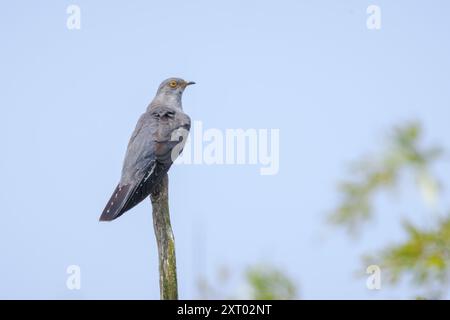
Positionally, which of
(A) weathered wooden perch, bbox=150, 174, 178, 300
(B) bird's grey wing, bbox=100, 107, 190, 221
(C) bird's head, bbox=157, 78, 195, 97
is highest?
(C) bird's head, bbox=157, 78, 195, 97

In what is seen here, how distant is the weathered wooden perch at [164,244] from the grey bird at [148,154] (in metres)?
0.18

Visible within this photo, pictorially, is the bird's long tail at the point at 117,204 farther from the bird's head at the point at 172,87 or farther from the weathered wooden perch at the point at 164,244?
the bird's head at the point at 172,87

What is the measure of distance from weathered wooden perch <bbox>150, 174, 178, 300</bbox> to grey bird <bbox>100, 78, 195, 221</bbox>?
175 mm

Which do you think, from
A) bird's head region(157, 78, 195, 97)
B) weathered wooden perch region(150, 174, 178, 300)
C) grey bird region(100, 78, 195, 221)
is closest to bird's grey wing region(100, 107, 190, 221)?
grey bird region(100, 78, 195, 221)

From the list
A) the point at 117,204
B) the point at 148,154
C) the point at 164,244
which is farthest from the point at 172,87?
the point at 164,244

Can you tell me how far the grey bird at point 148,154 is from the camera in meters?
6.19

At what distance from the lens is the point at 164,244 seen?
5.52 meters

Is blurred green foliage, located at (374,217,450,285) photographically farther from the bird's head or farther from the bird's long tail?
the bird's head

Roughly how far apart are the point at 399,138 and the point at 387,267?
100cm

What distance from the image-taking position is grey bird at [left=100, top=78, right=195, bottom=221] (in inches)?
244

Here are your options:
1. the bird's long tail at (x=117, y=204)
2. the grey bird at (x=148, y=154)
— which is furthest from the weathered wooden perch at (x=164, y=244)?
the bird's long tail at (x=117, y=204)

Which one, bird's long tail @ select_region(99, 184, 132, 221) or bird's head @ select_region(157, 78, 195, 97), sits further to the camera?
bird's head @ select_region(157, 78, 195, 97)
